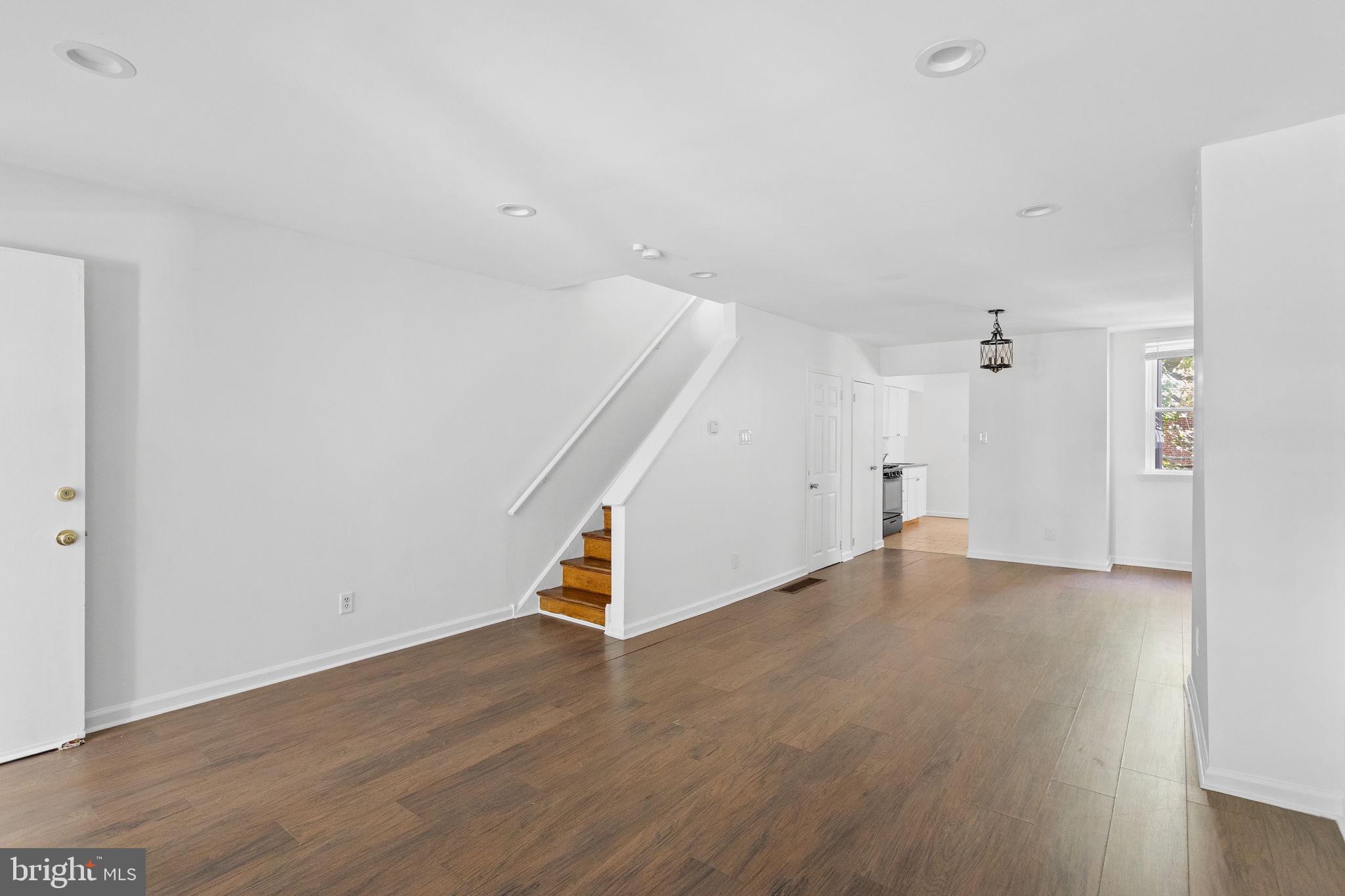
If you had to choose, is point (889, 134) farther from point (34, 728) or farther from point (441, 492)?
point (34, 728)

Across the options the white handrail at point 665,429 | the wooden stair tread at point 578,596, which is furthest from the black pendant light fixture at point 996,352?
the wooden stair tread at point 578,596

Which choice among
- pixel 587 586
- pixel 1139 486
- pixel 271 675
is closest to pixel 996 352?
pixel 1139 486

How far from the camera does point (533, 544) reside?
490 centimetres

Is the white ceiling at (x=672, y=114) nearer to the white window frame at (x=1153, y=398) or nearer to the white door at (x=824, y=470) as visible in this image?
the white door at (x=824, y=470)

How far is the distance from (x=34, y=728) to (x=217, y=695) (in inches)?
27.2

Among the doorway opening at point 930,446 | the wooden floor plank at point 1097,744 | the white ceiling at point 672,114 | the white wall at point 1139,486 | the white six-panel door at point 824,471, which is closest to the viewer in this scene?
the white ceiling at point 672,114

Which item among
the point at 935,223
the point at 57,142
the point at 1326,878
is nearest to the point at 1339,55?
the point at 935,223

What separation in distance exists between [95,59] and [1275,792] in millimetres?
4647

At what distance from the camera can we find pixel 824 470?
657 cm

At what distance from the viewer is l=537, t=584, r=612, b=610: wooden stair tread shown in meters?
4.56

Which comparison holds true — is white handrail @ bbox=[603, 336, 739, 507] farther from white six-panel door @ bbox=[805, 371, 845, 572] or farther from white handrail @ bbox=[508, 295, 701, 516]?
white six-panel door @ bbox=[805, 371, 845, 572]

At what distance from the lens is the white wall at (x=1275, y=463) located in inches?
89.6

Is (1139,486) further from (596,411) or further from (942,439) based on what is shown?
(596,411)

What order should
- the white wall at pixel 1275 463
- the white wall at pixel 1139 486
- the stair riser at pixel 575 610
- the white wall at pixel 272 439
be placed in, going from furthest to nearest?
the white wall at pixel 1139 486 → the stair riser at pixel 575 610 → the white wall at pixel 272 439 → the white wall at pixel 1275 463
